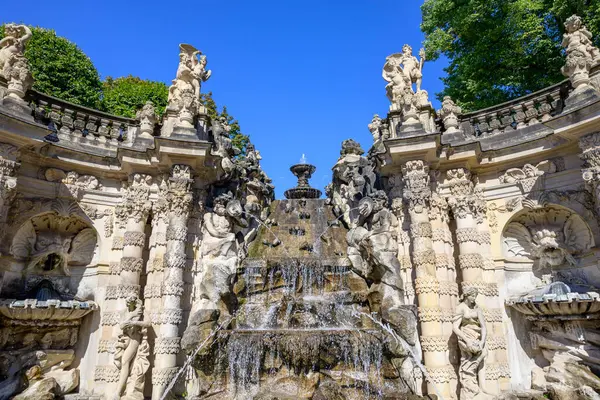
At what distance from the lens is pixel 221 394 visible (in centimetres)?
844

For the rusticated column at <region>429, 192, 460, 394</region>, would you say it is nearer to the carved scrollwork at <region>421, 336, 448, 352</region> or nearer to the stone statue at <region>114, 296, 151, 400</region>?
the carved scrollwork at <region>421, 336, 448, 352</region>

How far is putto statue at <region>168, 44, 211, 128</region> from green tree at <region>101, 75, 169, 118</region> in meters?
10.0

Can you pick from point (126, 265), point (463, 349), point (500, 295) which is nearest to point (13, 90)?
point (126, 265)

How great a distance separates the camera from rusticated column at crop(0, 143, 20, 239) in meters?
9.52

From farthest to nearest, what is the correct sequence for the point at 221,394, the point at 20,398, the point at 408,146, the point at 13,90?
the point at 408,146
the point at 13,90
the point at 20,398
the point at 221,394

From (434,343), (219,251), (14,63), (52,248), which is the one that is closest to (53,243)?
(52,248)

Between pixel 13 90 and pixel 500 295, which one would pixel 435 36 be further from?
pixel 13 90

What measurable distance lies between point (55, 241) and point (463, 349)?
10.5 metres

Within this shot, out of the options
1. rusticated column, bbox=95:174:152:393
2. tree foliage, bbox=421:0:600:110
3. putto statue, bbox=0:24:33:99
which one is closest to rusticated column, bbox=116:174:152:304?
rusticated column, bbox=95:174:152:393

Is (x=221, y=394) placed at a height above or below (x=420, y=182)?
below

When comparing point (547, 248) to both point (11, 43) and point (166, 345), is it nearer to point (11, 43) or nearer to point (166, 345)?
point (166, 345)

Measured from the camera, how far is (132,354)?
32.3 feet

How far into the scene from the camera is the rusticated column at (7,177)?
952 centimetres

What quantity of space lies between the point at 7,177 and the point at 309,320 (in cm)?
750
